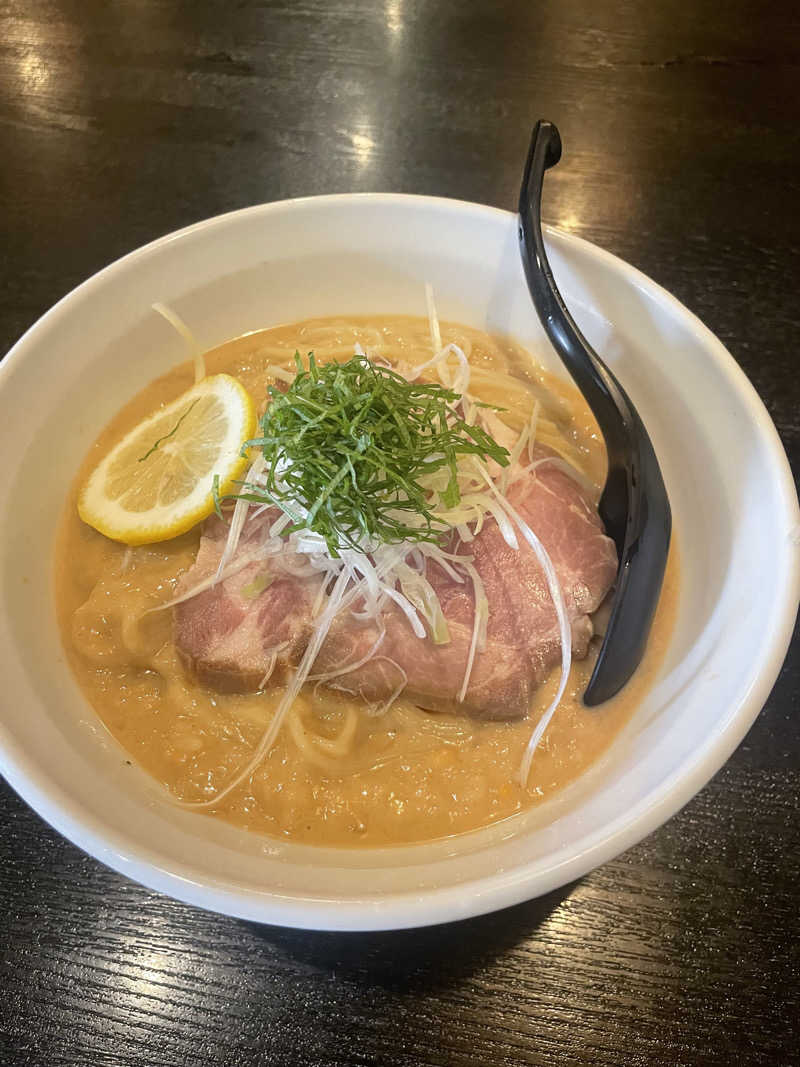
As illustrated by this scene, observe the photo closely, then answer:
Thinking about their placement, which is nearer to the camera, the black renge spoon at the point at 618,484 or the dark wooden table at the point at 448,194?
the dark wooden table at the point at 448,194

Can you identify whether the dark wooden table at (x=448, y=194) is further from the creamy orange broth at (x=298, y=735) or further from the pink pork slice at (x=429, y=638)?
the pink pork slice at (x=429, y=638)

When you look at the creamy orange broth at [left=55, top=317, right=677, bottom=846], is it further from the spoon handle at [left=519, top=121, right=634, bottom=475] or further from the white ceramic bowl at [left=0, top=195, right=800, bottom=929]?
the spoon handle at [left=519, top=121, right=634, bottom=475]

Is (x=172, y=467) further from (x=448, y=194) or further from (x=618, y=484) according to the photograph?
(x=448, y=194)

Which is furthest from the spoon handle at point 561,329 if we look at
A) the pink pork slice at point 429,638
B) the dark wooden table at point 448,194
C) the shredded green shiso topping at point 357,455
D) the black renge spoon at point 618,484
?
the dark wooden table at point 448,194

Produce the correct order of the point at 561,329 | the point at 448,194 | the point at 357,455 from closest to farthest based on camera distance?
the point at 357,455 < the point at 561,329 < the point at 448,194

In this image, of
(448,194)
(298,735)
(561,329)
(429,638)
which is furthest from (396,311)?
(298,735)

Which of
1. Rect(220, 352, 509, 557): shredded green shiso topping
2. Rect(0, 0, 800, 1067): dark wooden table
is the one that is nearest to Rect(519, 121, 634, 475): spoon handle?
Rect(220, 352, 509, 557): shredded green shiso topping
